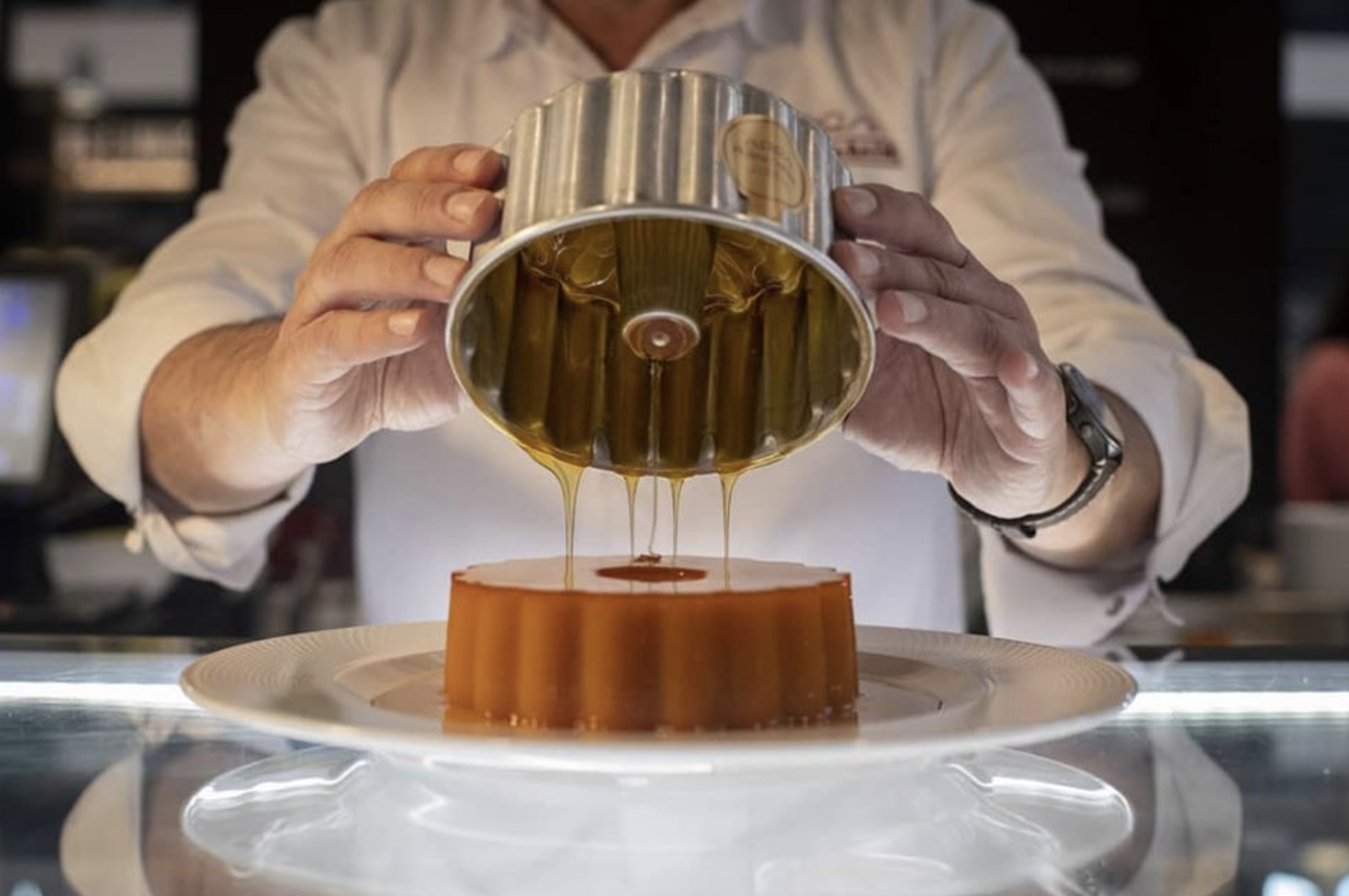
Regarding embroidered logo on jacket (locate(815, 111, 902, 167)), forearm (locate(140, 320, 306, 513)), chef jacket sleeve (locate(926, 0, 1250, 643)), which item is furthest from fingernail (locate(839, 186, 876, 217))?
embroidered logo on jacket (locate(815, 111, 902, 167))

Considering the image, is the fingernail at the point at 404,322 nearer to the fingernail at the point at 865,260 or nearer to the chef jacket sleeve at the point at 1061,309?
the fingernail at the point at 865,260

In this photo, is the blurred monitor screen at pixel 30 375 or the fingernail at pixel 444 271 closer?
the fingernail at pixel 444 271

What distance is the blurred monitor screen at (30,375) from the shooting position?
2.52 meters

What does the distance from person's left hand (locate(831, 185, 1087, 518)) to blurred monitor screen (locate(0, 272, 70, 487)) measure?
1676 millimetres

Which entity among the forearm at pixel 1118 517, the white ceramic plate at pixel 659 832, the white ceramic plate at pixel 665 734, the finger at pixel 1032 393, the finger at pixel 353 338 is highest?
the finger at pixel 353 338

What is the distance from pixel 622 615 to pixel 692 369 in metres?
0.23

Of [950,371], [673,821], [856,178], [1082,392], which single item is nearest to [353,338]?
[673,821]

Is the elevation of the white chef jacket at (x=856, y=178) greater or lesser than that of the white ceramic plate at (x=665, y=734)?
greater

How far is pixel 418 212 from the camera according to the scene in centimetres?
93

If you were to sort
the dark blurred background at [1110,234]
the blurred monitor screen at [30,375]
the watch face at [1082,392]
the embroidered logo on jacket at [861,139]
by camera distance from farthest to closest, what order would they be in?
1. the dark blurred background at [1110,234]
2. the blurred monitor screen at [30,375]
3. the embroidered logo on jacket at [861,139]
4. the watch face at [1082,392]

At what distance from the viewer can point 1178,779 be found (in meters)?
0.91

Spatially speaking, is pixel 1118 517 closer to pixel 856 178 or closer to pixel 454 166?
pixel 856 178

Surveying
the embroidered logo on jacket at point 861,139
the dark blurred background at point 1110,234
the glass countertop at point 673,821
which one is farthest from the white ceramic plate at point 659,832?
the dark blurred background at point 1110,234

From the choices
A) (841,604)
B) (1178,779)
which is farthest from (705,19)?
(1178,779)
